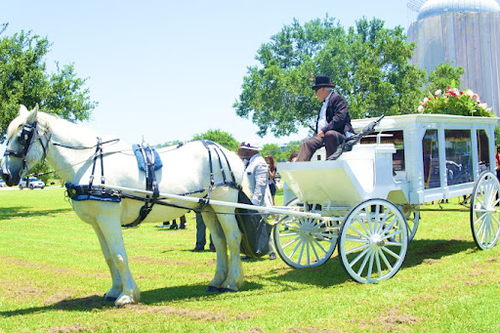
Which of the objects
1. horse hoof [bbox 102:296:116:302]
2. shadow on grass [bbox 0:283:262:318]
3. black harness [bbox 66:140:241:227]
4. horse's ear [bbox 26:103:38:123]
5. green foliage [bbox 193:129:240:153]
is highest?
green foliage [bbox 193:129:240:153]

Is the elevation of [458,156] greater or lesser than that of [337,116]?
lesser

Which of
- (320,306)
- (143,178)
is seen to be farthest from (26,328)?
(320,306)

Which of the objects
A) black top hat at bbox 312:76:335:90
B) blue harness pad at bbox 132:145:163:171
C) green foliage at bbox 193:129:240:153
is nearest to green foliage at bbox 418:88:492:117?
black top hat at bbox 312:76:335:90

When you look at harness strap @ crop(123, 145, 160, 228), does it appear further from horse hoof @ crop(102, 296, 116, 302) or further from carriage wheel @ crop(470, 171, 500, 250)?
carriage wheel @ crop(470, 171, 500, 250)

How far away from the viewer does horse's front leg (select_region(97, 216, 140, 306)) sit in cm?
641

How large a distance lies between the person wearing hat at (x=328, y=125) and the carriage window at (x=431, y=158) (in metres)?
1.47

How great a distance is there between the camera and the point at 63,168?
21.5ft

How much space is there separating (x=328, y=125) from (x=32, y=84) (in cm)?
2102

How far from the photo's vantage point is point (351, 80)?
3700 cm

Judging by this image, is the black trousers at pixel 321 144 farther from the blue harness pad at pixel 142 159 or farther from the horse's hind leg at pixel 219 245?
the blue harness pad at pixel 142 159

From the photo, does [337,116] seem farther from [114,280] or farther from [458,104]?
[114,280]

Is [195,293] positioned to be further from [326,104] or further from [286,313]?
[326,104]

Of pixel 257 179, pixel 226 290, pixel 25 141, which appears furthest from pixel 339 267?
pixel 25 141

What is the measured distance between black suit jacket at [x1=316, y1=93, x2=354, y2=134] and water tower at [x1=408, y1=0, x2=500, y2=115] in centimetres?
5370
